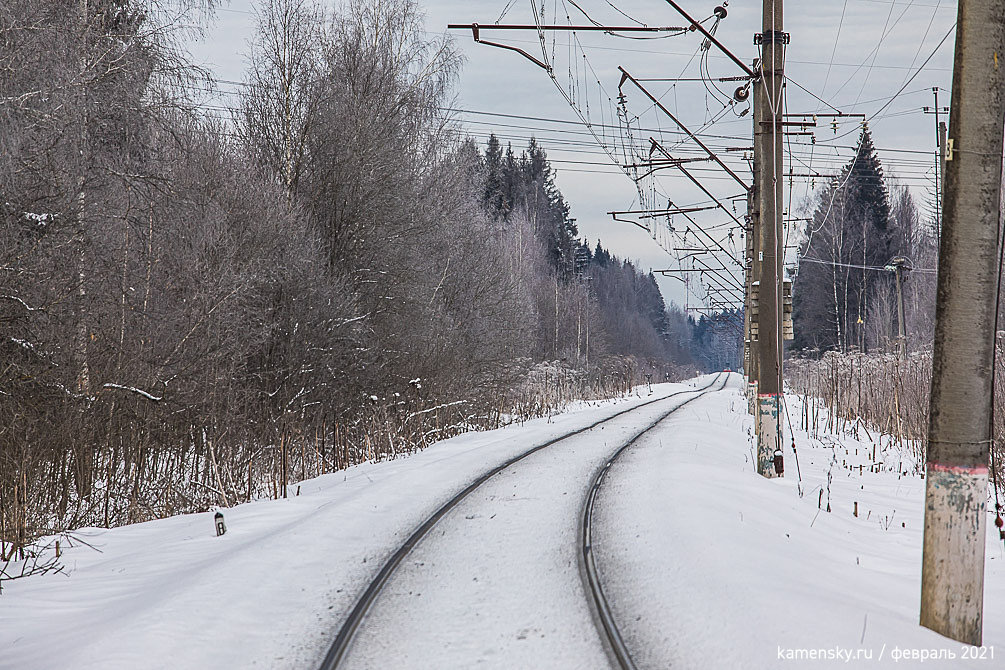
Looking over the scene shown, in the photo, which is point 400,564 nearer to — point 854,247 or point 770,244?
point 770,244

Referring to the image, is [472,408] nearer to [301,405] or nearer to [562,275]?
[301,405]

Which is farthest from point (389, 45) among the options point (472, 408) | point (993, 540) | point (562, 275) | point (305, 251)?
point (562, 275)

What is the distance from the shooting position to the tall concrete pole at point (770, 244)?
42.9ft

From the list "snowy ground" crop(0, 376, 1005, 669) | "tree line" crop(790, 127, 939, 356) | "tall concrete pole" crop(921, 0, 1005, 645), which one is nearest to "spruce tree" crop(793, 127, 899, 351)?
"tree line" crop(790, 127, 939, 356)

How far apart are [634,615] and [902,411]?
528 inches

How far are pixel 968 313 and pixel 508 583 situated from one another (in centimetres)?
388

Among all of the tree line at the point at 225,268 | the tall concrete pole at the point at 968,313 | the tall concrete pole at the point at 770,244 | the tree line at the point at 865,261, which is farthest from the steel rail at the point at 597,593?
the tree line at the point at 865,261

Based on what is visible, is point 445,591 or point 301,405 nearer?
point 445,591

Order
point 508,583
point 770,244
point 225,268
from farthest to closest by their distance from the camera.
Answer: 1. point 225,268
2. point 770,244
3. point 508,583

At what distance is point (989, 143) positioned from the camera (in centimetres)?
517

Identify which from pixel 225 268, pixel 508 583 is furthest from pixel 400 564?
pixel 225 268

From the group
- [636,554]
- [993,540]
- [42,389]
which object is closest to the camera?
[636,554]

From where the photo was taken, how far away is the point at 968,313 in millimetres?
5246

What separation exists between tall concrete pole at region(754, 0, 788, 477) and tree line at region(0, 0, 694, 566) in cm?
759
